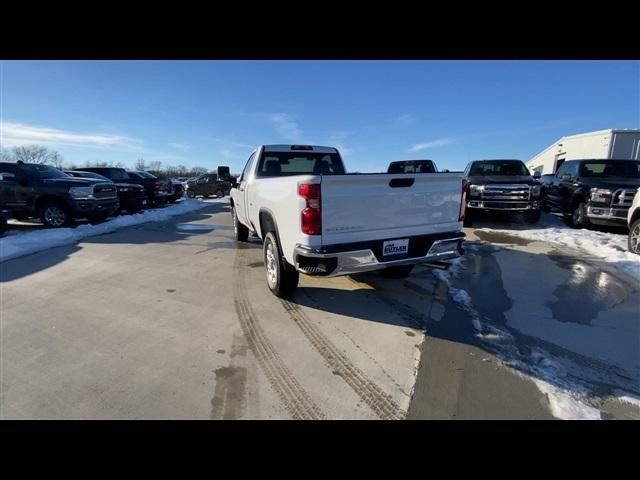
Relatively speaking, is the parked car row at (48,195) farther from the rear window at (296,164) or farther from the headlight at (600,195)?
the headlight at (600,195)

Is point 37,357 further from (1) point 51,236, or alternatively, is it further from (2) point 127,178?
(2) point 127,178

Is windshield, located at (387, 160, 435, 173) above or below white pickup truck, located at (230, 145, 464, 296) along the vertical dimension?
above

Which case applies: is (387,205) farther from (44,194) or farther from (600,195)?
(44,194)

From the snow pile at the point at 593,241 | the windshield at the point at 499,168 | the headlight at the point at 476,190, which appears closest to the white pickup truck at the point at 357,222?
the snow pile at the point at 593,241

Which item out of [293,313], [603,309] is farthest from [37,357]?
[603,309]

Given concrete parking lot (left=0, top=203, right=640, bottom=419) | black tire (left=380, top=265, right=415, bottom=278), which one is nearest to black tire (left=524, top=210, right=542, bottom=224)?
concrete parking lot (left=0, top=203, right=640, bottom=419)

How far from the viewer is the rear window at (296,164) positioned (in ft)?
17.9

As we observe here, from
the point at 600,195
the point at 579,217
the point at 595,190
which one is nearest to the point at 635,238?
the point at 600,195

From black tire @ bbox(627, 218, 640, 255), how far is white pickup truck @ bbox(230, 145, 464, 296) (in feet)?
15.7

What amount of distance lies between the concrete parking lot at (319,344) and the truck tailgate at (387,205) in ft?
3.36

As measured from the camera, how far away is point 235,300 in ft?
13.3

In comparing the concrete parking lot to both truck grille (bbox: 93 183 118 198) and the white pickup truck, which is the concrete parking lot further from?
truck grille (bbox: 93 183 118 198)

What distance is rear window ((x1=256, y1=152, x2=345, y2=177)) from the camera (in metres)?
5.46
